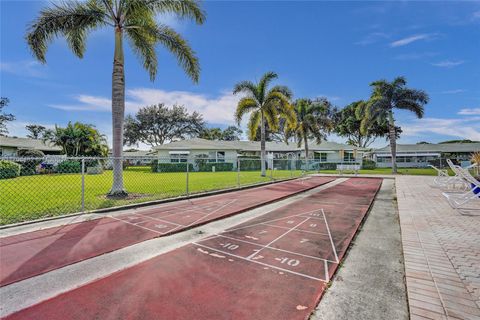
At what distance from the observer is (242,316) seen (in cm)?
250

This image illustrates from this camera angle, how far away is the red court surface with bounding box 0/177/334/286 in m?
3.80

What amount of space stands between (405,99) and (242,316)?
108ft

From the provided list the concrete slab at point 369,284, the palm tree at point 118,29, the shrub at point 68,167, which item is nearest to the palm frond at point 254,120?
the palm tree at point 118,29

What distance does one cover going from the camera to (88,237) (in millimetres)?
5102

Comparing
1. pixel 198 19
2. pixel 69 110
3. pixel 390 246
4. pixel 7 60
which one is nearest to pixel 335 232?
pixel 390 246

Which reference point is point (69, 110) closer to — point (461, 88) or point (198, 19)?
point (198, 19)

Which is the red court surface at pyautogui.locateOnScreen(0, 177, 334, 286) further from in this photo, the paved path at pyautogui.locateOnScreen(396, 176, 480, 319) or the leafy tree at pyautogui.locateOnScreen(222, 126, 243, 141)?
the leafy tree at pyautogui.locateOnScreen(222, 126, 243, 141)

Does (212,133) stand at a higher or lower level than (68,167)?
higher

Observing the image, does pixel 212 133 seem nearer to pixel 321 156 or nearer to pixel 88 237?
pixel 321 156

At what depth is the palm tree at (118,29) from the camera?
9.45 meters

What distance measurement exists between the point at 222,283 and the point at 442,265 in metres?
3.23

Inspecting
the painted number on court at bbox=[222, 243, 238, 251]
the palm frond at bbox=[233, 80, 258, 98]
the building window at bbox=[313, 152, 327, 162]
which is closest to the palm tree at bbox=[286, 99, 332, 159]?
the palm frond at bbox=[233, 80, 258, 98]

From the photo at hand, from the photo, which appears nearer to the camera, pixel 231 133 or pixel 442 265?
pixel 442 265

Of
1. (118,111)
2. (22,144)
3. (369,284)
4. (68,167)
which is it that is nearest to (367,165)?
(118,111)
